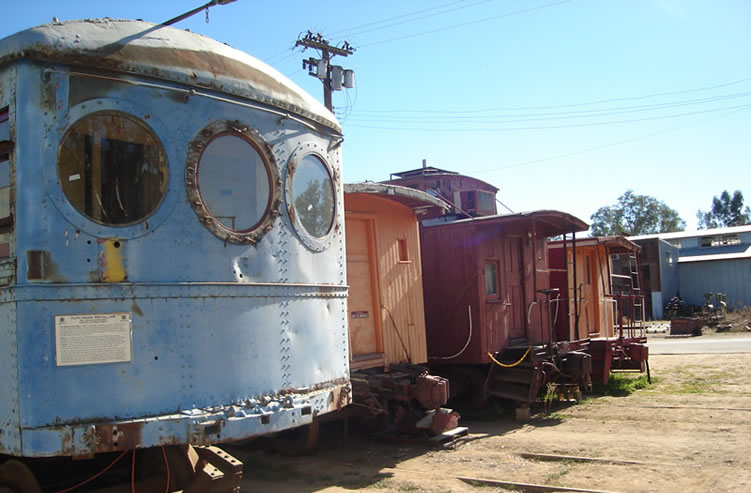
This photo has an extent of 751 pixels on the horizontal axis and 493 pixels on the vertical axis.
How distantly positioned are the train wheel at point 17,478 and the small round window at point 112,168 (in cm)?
192

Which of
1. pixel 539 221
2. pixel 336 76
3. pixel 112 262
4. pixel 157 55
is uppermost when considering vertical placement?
pixel 336 76

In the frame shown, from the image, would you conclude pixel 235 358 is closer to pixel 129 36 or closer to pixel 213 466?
pixel 213 466

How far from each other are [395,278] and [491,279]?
7.92 ft

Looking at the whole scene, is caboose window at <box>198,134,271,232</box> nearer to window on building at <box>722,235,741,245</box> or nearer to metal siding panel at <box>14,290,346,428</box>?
metal siding panel at <box>14,290,346,428</box>

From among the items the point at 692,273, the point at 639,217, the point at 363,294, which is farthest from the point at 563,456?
the point at 639,217

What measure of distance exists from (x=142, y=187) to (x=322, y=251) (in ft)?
5.87

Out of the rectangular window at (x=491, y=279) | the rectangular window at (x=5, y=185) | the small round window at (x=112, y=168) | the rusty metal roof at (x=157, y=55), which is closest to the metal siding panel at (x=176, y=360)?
the rectangular window at (x=5, y=185)

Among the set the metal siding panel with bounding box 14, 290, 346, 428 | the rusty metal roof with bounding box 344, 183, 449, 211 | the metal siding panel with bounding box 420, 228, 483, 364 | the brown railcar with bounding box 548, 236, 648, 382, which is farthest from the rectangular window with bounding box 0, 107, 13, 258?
the brown railcar with bounding box 548, 236, 648, 382

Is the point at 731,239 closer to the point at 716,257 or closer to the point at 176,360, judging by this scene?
the point at 716,257

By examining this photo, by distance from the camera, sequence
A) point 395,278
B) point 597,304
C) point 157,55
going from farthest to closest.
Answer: point 597,304 < point 395,278 < point 157,55

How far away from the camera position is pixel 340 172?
21.2ft

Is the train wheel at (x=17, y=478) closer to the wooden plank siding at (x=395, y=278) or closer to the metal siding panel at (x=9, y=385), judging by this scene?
the metal siding panel at (x=9, y=385)

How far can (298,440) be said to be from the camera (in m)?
8.74

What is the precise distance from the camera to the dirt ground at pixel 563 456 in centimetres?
693
